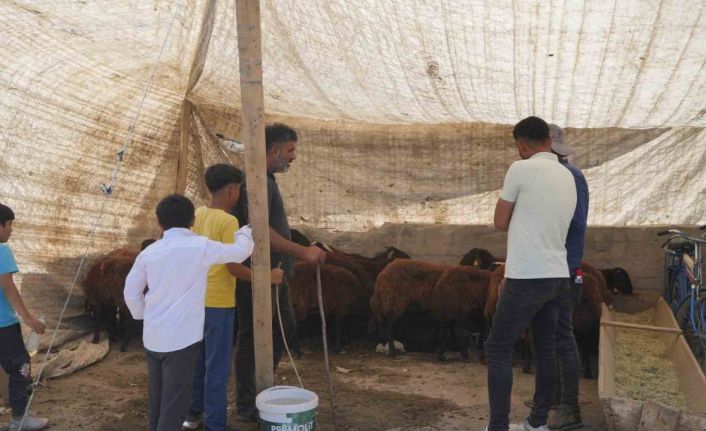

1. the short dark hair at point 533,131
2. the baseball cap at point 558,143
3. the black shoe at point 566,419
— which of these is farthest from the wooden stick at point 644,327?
the short dark hair at point 533,131

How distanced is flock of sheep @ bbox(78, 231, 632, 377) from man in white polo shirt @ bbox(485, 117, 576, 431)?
8.39 feet

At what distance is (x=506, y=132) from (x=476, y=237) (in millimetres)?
1230

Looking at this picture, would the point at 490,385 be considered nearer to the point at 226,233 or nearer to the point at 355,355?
the point at 226,233

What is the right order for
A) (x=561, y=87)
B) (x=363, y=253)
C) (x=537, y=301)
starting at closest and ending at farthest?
1. (x=537, y=301)
2. (x=561, y=87)
3. (x=363, y=253)

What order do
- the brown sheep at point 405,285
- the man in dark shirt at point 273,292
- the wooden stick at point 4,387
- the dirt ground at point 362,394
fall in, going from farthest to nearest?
the brown sheep at point 405,285, the wooden stick at point 4,387, the dirt ground at point 362,394, the man in dark shirt at point 273,292

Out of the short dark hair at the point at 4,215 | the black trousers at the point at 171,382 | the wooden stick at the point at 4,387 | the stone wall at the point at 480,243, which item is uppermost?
the short dark hair at the point at 4,215

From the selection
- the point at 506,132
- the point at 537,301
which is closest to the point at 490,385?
the point at 537,301

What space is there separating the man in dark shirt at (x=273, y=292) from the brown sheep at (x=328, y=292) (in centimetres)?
248

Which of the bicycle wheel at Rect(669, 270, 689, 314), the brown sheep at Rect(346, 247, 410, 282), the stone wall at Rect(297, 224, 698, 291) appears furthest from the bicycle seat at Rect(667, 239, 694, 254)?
the brown sheep at Rect(346, 247, 410, 282)

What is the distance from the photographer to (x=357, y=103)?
7855mm

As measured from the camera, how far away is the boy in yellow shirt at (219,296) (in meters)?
4.48

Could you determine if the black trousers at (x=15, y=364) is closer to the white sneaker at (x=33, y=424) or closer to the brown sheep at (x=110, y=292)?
the white sneaker at (x=33, y=424)

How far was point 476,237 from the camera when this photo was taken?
8.77m

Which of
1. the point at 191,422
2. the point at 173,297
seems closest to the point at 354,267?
the point at 191,422
